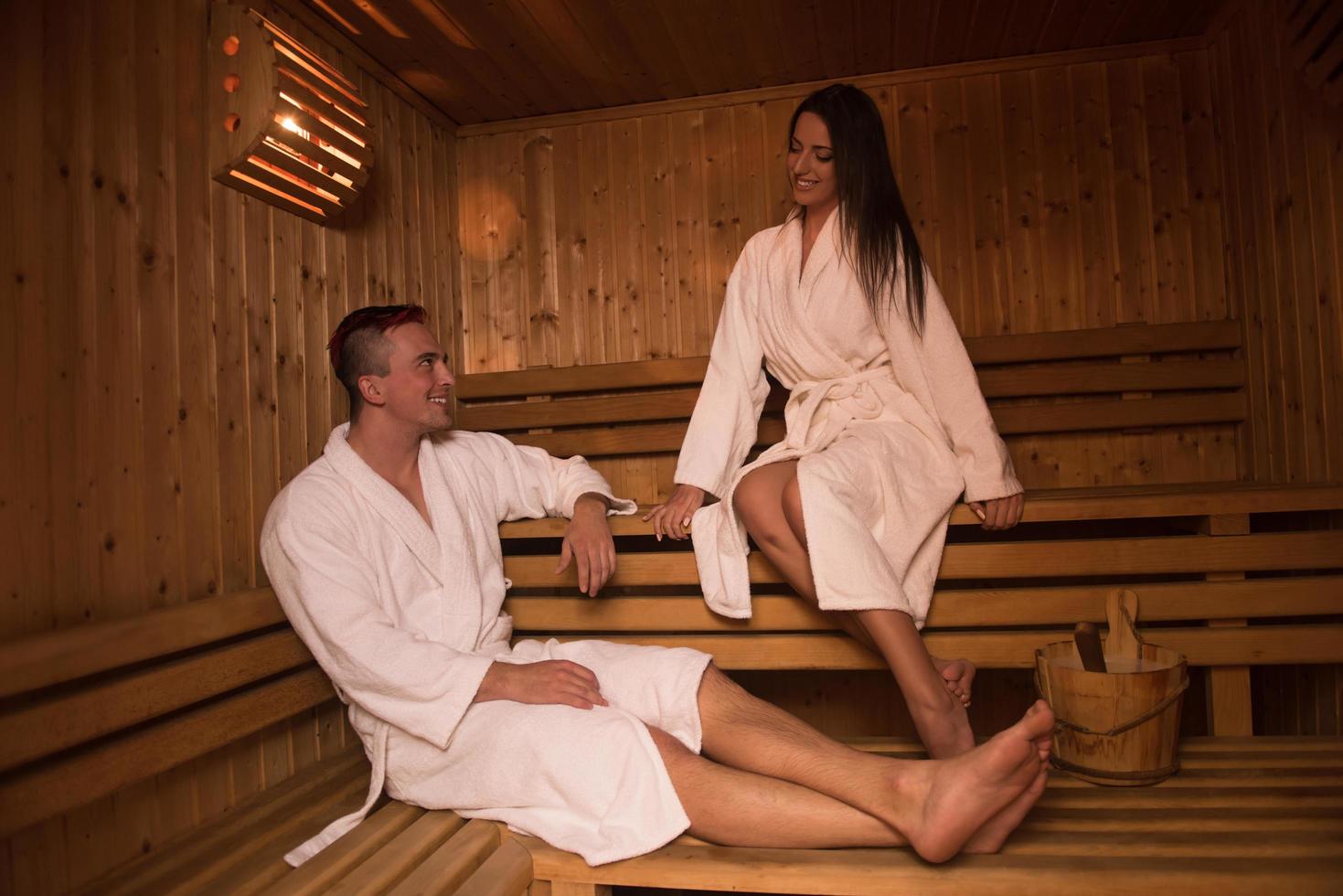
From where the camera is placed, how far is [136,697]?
1.54 metres

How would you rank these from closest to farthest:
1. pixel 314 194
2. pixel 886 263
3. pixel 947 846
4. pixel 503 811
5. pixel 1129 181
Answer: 1. pixel 947 846
2. pixel 503 811
3. pixel 886 263
4. pixel 314 194
5. pixel 1129 181

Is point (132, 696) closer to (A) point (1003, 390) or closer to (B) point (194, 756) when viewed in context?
(B) point (194, 756)

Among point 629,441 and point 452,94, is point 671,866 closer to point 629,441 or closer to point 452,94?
point 629,441

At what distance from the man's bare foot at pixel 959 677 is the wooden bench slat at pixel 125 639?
137cm

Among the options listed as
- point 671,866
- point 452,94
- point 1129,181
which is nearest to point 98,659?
point 671,866

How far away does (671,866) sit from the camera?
1.48 metres

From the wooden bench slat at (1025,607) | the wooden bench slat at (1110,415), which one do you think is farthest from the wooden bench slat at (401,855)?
the wooden bench slat at (1110,415)

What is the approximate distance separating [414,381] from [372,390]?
9 cm

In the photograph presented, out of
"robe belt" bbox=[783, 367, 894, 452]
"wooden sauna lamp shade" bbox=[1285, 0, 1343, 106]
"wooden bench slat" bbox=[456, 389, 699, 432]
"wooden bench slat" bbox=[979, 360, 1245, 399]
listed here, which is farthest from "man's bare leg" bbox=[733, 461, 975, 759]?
"wooden sauna lamp shade" bbox=[1285, 0, 1343, 106]

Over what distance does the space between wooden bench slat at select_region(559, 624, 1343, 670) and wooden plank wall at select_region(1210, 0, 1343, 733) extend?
351 millimetres

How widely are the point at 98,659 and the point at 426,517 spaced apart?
26.9 inches

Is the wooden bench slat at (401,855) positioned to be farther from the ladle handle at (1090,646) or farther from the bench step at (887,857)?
the ladle handle at (1090,646)

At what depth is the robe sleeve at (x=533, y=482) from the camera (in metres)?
2.30

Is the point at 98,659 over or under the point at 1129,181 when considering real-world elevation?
under
